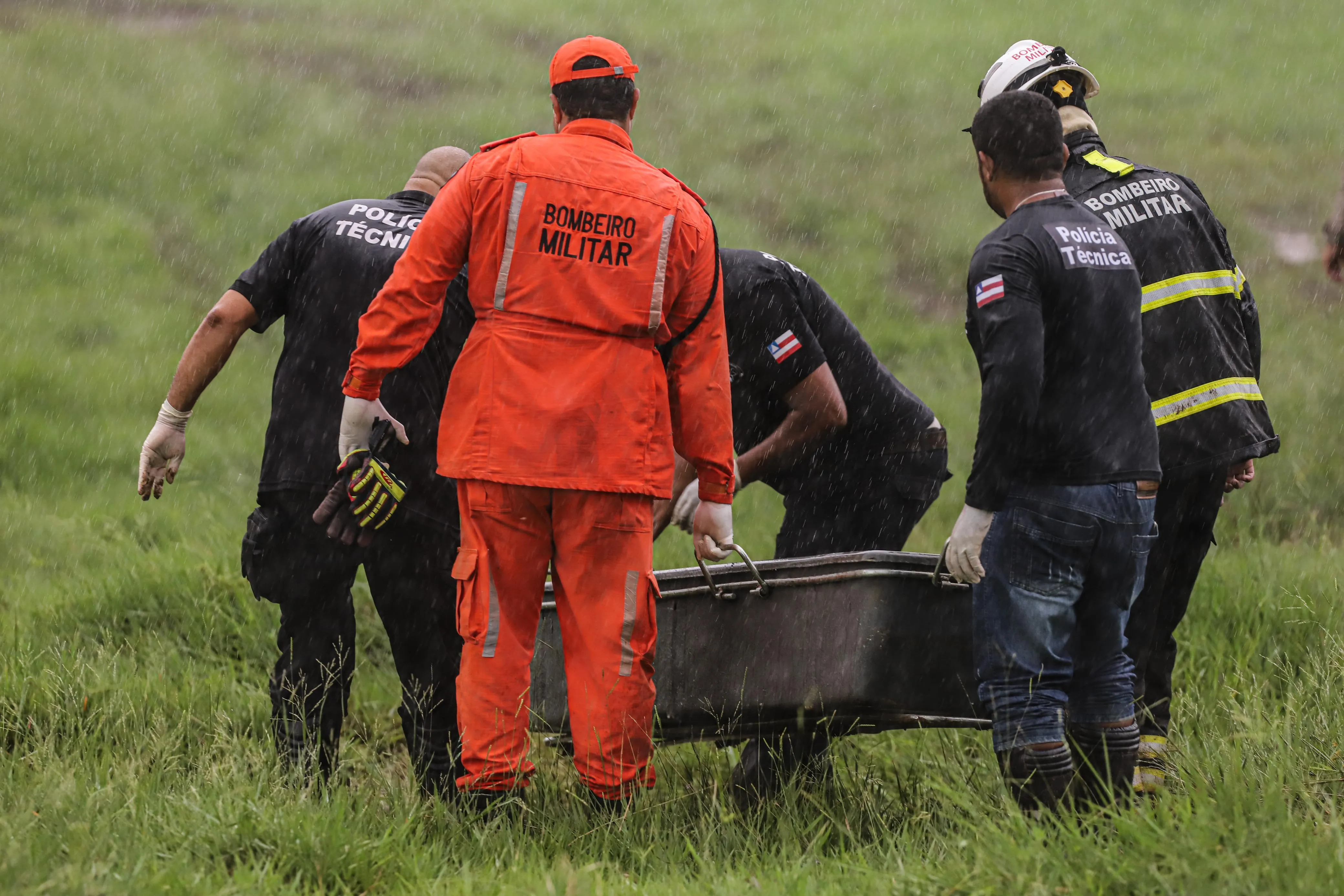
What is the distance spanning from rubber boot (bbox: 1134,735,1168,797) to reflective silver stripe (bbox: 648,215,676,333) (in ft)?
6.31

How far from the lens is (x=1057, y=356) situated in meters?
3.32

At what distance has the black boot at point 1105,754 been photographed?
A: 11.0 ft

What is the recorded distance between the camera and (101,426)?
28.9 ft

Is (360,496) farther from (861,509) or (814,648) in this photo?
(861,509)

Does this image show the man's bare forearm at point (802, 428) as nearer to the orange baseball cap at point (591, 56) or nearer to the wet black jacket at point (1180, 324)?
the wet black jacket at point (1180, 324)

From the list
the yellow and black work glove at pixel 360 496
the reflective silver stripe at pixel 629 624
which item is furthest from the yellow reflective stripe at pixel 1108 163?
the yellow and black work glove at pixel 360 496

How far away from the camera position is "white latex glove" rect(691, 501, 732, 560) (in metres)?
3.68

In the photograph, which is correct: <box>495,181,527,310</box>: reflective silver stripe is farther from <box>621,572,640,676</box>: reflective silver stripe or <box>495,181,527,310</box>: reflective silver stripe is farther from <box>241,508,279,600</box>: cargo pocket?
<box>241,508,279,600</box>: cargo pocket

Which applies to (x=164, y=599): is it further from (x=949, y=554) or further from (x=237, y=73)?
(x=237, y=73)

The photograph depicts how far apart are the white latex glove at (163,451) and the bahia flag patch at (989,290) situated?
7.86 feet

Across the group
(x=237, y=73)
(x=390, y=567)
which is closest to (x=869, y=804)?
(x=390, y=567)

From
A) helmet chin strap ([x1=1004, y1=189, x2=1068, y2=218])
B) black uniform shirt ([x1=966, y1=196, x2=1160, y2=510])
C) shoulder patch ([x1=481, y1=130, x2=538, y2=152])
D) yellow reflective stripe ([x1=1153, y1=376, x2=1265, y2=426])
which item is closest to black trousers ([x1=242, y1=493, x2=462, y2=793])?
shoulder patch ([x1=481, y1=130, x2=538, y2=152])

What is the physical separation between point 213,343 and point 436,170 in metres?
0.90

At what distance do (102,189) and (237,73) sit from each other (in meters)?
3.08
